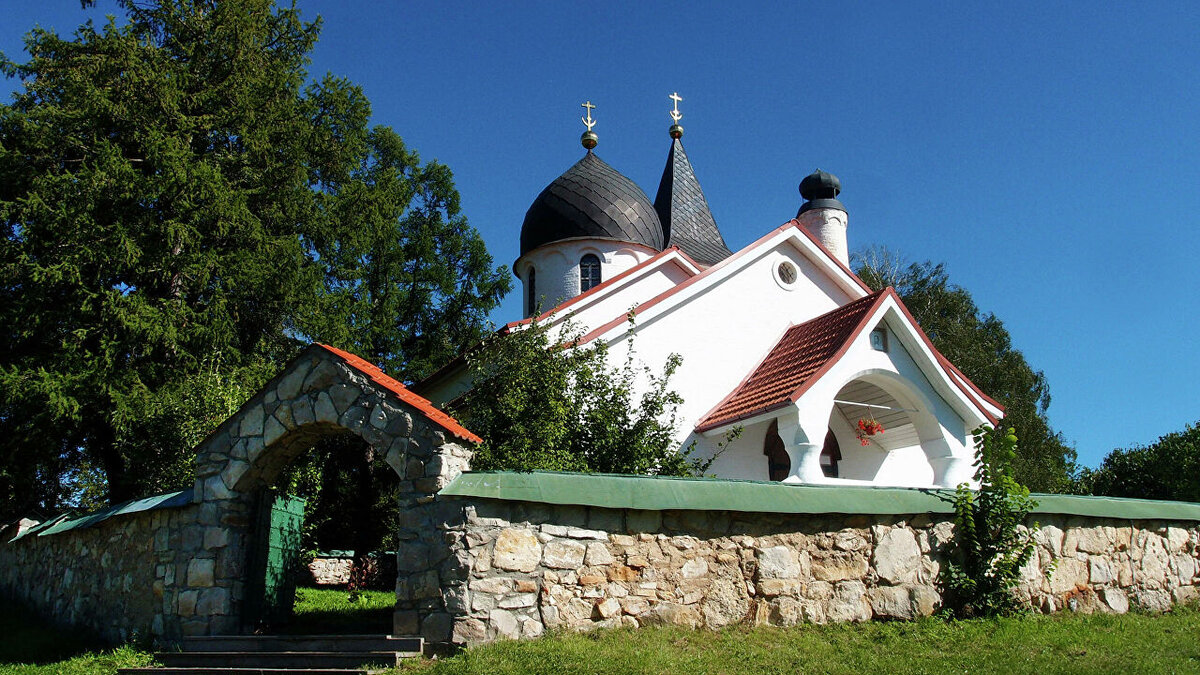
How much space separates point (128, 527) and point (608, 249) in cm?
1145

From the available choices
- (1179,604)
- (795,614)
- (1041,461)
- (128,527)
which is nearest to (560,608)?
(795,614)

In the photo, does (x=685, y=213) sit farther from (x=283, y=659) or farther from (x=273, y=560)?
(x=283, y=659)

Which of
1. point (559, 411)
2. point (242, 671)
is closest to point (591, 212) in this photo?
point (559, 411)

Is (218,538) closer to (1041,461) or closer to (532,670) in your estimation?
(532,670)

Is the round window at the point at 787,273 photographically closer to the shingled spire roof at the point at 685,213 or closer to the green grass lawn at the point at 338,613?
the shingled spire roof at the point at 685,213

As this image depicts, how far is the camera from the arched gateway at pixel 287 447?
713 centimetres

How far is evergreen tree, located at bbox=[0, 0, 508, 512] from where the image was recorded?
15102mm

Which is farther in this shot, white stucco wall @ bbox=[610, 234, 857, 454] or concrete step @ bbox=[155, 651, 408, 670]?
white stucco wall @ bbox=[610, 234, 857, 454]

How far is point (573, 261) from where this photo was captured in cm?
1877

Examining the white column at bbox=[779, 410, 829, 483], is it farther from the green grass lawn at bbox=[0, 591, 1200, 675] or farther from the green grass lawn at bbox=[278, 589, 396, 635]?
the green grass lawn at bbox=[278, 589, 396, 635]

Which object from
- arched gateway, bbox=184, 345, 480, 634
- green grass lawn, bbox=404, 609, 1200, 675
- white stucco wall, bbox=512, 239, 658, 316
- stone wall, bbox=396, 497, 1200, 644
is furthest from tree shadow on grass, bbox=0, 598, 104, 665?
white stucco wall, bbox=512, 239, 658, 316

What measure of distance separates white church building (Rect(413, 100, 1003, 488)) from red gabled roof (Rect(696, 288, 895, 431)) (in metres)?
0.03

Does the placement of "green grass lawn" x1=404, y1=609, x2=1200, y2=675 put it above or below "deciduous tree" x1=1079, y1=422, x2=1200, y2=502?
below

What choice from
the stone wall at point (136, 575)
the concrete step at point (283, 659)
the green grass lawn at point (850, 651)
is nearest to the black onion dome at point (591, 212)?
the stone wall at point (136, 575)
